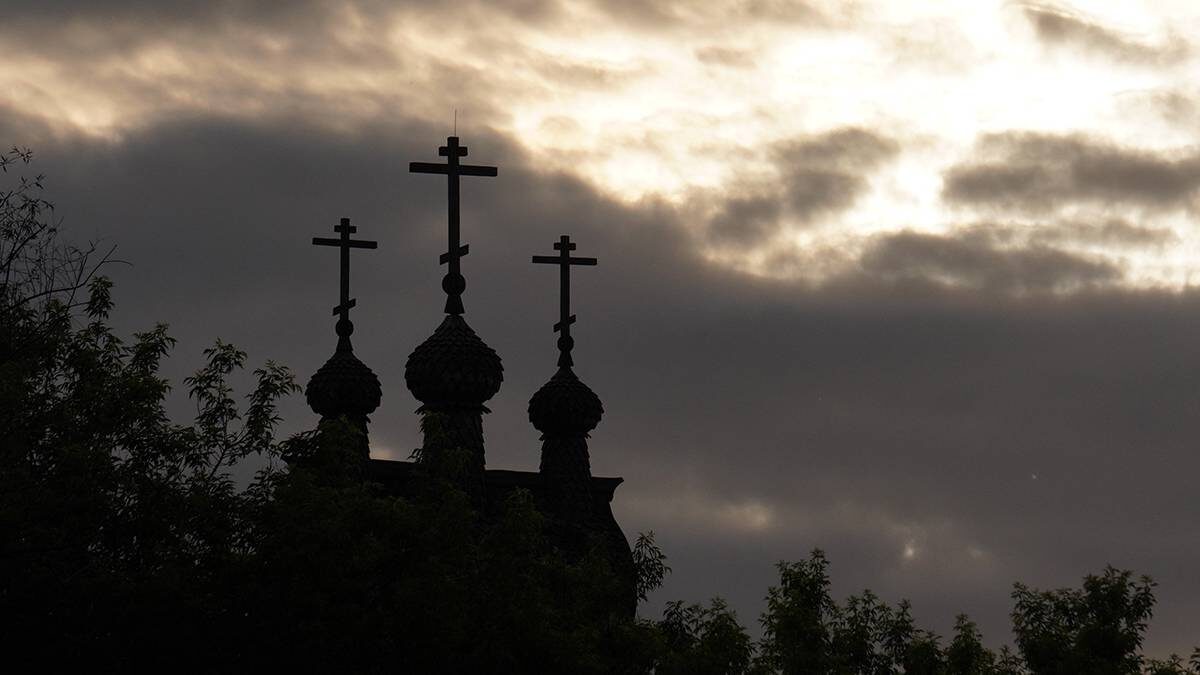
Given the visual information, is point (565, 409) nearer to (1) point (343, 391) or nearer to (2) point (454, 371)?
(2) point (454, 371)

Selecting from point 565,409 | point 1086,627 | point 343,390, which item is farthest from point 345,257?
point 1086,627

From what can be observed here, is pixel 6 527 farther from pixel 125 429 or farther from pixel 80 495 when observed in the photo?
pixel 125 429

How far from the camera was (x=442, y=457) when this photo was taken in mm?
31766

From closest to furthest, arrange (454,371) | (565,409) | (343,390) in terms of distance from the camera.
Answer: (454,371) → (565,409) → (343,390)

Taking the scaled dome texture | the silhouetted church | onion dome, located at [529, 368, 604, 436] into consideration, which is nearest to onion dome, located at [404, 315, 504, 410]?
the silhouetted church

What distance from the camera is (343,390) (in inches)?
1897

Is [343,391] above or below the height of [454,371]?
above

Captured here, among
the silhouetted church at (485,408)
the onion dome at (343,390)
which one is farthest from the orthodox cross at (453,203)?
the onion dome at (343,390)

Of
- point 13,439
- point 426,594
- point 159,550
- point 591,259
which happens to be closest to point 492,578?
point 426,594

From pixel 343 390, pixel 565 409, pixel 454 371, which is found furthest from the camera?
pixel 343 390

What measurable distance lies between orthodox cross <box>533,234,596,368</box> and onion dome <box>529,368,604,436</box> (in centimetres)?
98

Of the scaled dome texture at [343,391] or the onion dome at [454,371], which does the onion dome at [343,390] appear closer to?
the scaled dome texture at [343,391]

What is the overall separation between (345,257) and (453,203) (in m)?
9.18

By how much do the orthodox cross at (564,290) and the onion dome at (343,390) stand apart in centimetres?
575
